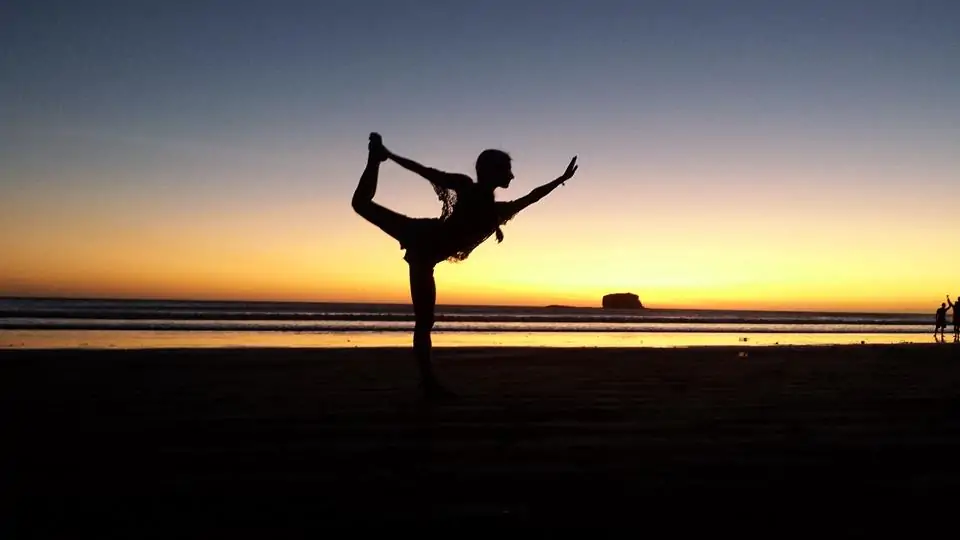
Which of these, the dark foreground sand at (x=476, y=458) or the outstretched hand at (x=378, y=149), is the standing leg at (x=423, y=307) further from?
Answer: the outstretched hand at (x=378, y=149)

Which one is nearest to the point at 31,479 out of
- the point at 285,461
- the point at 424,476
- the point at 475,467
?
the point at 285,461

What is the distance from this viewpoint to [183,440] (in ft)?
14.3

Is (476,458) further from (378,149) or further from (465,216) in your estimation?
(378,149)

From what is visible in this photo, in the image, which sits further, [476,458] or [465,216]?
[465,216]

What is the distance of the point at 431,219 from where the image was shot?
673 centimetres

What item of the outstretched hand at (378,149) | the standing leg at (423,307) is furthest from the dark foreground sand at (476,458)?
the outstretched hand at (378,149)

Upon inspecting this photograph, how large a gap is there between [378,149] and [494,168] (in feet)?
3.33

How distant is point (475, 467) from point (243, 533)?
1348mm

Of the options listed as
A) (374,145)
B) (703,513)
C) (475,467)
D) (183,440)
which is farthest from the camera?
(374,145)

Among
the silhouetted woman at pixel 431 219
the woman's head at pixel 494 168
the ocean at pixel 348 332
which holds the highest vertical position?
the woman's head at pixel 494 168

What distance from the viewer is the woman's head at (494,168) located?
667 cm

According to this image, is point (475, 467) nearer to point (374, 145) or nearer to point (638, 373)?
point (374, 145)

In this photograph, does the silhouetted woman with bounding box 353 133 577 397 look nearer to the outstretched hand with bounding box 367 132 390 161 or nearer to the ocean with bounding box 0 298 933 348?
the outstretched hand with bounding box 367 132 390 161

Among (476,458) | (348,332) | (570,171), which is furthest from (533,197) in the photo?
(348,332)
